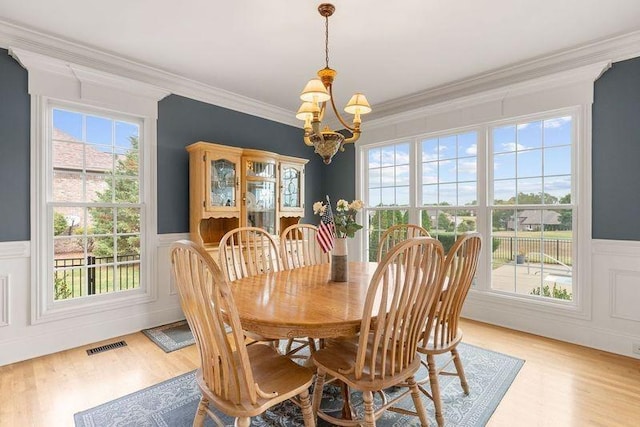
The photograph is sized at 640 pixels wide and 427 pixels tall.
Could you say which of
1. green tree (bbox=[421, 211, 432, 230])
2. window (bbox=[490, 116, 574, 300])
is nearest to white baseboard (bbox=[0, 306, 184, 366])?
green tree (bbox=[421, 211, 432, 230])

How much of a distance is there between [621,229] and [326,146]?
265 centimetres

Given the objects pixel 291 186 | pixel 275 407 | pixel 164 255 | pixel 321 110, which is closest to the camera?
pixel 275 407

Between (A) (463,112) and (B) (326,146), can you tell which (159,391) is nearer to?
(B) (326,146)

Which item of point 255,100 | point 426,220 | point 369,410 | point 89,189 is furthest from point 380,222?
point 89,189

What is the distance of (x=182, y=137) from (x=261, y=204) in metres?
1.13

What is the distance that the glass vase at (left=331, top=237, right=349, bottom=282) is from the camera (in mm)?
Answer: 2098

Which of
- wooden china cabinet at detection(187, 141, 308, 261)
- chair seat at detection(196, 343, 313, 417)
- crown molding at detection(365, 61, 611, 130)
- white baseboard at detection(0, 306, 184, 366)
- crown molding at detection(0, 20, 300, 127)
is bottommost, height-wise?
white baseboard at detection(0, 306, 184, 366)

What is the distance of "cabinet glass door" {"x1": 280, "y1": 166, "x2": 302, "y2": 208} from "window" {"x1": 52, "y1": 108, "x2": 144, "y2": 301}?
1596 mm

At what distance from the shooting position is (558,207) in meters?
3.10

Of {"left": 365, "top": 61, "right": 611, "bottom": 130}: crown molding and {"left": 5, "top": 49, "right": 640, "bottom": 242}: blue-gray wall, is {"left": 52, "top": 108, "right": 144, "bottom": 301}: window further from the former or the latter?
{"left": 365, "top": 61, "right": 611, "bottom": 130}: crown molding

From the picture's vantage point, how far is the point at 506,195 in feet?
11.3

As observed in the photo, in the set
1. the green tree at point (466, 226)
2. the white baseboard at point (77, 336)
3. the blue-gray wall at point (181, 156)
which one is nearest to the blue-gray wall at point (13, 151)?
the blue-gray wall at point (181, 156)

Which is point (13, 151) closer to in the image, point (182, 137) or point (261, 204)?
point (182, 137)

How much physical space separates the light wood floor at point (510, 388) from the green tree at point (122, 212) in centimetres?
90
